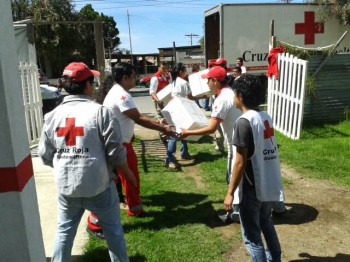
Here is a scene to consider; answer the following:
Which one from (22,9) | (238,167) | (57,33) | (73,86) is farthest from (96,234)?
(57,33)

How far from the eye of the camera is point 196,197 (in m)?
5.03

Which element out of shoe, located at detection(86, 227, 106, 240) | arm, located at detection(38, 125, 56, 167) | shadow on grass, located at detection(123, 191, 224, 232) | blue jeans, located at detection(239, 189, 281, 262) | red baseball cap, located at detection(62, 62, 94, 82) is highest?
red baseball cap, located at detection(62, 62, 94, 82)

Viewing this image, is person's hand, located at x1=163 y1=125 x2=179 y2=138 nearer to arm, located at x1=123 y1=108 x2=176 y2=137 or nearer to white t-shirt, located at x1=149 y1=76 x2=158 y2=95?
arm, located at x1=123 y1=108 x2=176 y2=137

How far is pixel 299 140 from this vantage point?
757 centimetres

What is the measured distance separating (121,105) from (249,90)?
5.07 ft

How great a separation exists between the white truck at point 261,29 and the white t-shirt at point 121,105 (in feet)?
24.2

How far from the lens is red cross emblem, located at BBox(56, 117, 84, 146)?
2617 millimetres

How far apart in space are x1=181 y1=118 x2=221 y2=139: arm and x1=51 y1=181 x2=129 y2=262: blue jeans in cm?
144

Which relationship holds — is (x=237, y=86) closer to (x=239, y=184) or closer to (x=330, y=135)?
(x=239, y=184)

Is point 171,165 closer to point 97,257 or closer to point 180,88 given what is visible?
point 180,88

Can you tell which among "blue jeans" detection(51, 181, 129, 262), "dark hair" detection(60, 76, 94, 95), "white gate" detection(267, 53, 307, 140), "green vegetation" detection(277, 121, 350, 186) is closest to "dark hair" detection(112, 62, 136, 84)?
"dark hair" detection(60, 76, 94, 95)

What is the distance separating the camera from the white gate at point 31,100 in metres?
7.54

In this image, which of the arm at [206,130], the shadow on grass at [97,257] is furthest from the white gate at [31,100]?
the shadow on grass at [97,257]

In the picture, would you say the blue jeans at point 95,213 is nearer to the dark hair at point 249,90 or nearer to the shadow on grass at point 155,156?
the dark hair at point 249,90
